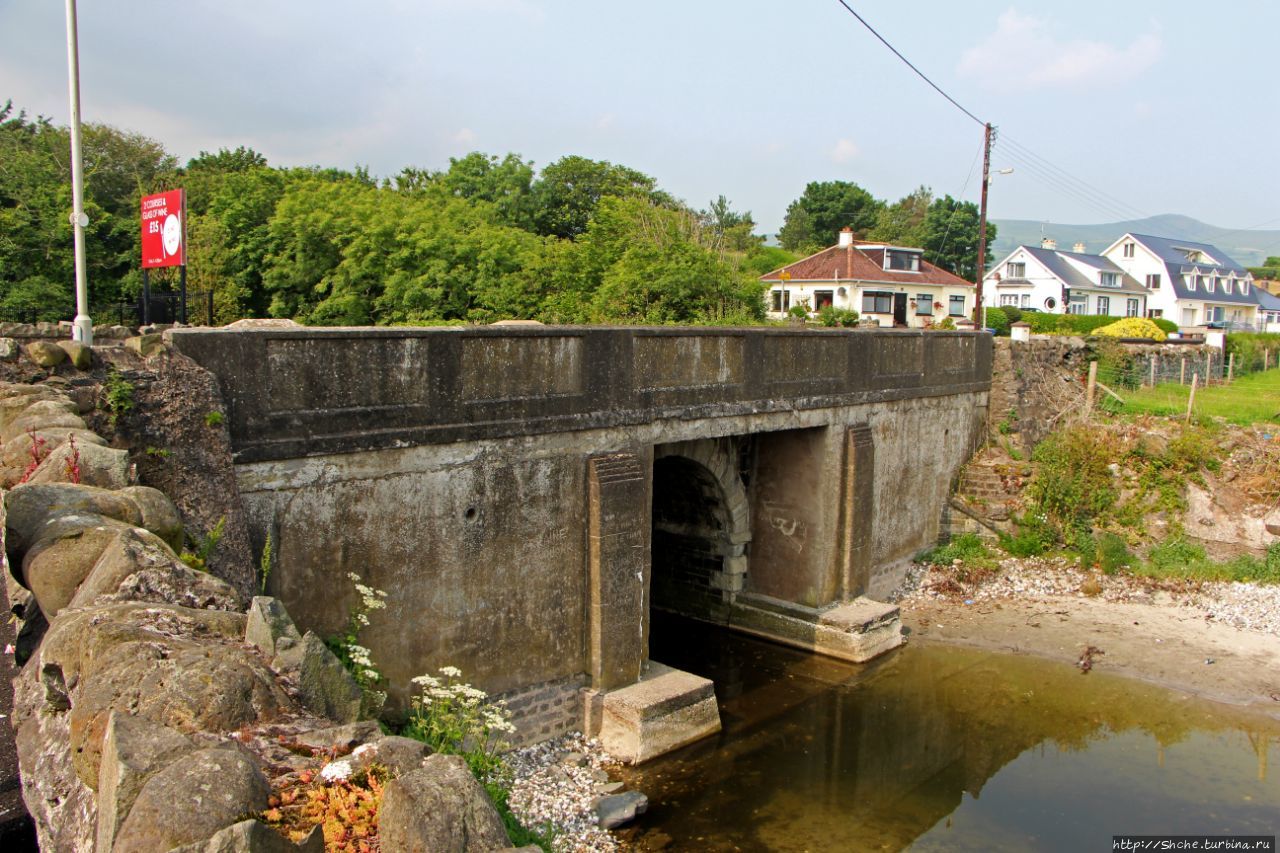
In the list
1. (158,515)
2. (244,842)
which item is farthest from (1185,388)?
(244,842)

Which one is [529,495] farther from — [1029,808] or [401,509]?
[1029,808]

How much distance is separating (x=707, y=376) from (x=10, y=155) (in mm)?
26886

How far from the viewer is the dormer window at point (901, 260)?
44.0m

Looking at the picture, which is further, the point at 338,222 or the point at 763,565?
the point at 338,222

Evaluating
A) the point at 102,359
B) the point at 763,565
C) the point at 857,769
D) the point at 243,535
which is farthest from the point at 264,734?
the point at 763,565

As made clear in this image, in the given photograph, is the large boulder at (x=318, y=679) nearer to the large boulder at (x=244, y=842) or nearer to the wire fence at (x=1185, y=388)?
the large boulder at (x=244, y=842)

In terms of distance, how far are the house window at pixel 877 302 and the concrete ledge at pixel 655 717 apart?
33.7 metres

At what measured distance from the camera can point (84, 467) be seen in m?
5.06

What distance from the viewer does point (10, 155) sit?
2820cm

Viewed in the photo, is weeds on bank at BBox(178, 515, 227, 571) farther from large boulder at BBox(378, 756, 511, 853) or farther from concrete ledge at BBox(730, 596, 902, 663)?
concrete ledge at BBox(730, 596, 902, 663)

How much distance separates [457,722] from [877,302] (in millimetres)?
37243

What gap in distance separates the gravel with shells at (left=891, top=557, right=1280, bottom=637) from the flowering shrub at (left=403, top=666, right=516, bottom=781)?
898 centimetres

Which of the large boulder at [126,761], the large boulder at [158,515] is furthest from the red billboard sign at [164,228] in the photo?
the large boulder at [126,761]

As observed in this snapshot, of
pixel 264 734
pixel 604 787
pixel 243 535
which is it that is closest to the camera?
pixel 264 734
